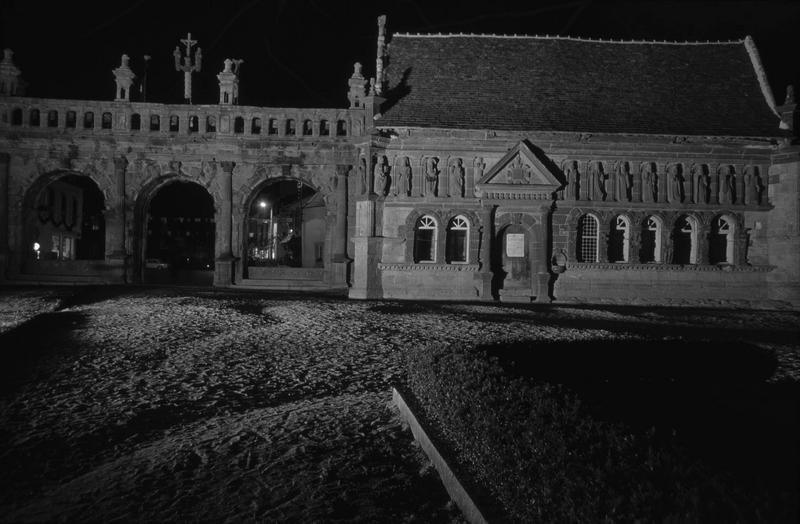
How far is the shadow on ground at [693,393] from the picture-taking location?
319 centimetres

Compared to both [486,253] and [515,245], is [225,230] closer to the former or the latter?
[486,253]

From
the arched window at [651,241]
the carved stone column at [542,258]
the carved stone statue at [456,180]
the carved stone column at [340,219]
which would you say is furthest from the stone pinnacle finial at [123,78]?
the arched window at [651,241]

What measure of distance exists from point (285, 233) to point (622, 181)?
33679 mm

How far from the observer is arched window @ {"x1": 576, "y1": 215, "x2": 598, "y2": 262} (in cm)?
2280

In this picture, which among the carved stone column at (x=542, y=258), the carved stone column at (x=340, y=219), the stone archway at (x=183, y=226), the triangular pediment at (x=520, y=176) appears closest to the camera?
the triangular pediment at (x=520, y=176)

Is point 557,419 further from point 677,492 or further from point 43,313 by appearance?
point 43,313

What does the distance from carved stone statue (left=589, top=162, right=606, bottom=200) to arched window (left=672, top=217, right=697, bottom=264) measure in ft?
11.4

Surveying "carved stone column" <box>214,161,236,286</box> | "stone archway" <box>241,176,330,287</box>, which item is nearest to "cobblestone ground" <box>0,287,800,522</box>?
"carved stone column" <box>214,161,236,286</box>

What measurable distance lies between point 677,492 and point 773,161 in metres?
24.6

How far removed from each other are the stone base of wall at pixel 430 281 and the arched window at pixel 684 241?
332 inches

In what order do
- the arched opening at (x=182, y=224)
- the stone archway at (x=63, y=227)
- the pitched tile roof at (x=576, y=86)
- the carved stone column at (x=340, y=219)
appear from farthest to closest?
the arched opening at (x=182, y=224)
the stone archway at (x=63, y=227)
the carved stone column at (x=340, y=219)
the pitched tile roof at (x=576, y=86)

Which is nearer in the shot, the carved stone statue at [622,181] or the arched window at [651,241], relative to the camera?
the carved stone statue at [622,181]

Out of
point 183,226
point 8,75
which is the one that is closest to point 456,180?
point 8,75

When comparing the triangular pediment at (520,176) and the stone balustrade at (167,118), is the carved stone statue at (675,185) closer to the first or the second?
the triangular pediment at (520,176)
